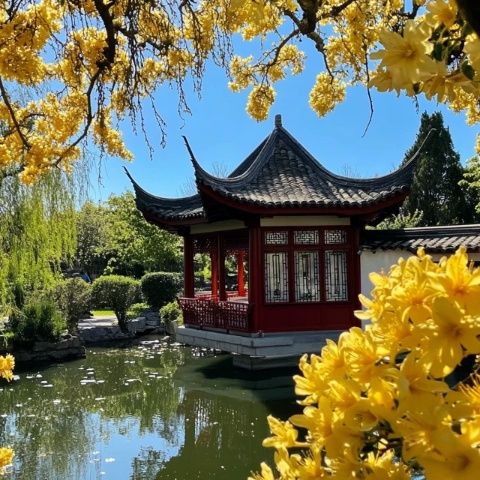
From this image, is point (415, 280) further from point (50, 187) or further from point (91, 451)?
point (50, 187)

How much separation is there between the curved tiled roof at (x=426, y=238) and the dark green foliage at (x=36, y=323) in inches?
252

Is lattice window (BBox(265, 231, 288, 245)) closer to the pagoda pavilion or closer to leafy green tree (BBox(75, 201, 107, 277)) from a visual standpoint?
the pagoda pavilion

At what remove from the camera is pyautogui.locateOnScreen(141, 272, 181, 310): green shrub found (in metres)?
16.6

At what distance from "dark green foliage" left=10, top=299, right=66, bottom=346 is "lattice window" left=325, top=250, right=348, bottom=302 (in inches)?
230

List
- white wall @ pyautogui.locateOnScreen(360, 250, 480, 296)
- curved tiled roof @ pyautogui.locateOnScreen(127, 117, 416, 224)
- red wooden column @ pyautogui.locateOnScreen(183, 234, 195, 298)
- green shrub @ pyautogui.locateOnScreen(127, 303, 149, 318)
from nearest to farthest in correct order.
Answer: curved tiled roof @ pyautogui.locateOnScreen(127, 117, 416, 224) < white wall @ pyautogui.locateOnScreen(360, 250, 480, 296) < red wooden column @ pyautogui.locateOnScreen(183, 234, 195, 298) < green shrub @ pyautogui.locateOnScreen(127, 303, 149, 318)

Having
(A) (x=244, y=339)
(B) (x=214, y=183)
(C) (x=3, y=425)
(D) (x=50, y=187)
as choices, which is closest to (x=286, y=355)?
(A) (x=244, y=339)

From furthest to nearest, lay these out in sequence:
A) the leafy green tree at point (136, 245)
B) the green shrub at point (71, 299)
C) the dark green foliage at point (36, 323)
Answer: the leafy green tree at point (136, 245) < the green shrub at point (71, 299) < the dark green foliage at point (36, 323)

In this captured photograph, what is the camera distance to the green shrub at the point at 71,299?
1359 cm

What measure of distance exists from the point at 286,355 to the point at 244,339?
63cm

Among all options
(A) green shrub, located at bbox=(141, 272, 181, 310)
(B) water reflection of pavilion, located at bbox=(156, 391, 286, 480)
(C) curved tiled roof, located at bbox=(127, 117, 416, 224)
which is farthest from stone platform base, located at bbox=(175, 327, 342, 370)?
(A) green shrub, located at bbox=(141, 272, 181, 310)

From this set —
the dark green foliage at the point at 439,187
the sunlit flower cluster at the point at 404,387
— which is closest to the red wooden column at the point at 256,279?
the sunlit flower cluster at the point at 404,387

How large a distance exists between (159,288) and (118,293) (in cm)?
175

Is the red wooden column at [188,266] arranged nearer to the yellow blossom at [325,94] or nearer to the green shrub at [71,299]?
the green shrub at [71,299]

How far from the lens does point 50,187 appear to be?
10016 millimetres
